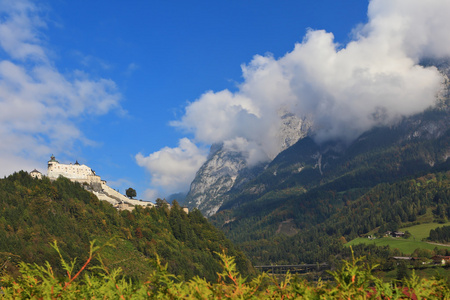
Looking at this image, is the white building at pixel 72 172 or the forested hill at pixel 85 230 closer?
the forested hill at pixel 85 230

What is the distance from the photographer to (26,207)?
122 metres

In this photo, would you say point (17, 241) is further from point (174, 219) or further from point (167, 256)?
point (174, 219)

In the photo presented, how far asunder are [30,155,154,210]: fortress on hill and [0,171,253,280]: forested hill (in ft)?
42.7

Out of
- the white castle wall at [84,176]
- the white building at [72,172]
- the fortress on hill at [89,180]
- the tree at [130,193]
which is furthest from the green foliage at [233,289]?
the tree at [130,193]

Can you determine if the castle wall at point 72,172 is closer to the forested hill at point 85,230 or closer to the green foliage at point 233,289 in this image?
the forested hill at point 85,230

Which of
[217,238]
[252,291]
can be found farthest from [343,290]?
[217,238]

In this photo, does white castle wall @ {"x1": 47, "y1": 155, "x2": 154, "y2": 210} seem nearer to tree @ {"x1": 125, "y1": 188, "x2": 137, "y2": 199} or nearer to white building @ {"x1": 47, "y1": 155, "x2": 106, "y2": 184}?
white building @ {"x1": 47, "y1": 155, "x2": 106, "y2": 184}

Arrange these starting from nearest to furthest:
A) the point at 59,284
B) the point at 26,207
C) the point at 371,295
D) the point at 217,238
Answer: the point at 371,295 → the point at 59,284 → the point at 26,207 → the point at 217,238

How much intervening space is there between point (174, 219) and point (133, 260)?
50.3 metres

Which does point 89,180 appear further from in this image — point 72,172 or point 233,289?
point 233,289

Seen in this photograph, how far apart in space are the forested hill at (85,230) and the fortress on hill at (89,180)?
1300 centimetres

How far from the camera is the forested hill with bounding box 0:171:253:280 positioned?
107 meters

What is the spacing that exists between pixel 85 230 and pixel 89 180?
50104 mm

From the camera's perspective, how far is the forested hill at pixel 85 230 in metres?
107
